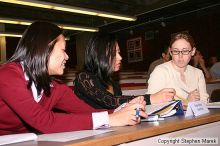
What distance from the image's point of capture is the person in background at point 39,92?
3.87 feet

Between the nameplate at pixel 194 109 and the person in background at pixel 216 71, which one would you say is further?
the person in background at pixel 216 71

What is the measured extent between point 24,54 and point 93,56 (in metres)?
0.77

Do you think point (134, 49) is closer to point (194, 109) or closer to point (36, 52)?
point (194, 109)

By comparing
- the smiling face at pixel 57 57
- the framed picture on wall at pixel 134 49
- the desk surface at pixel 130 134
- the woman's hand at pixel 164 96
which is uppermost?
the framed picture on wall at pixel 134 49

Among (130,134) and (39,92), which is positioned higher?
(39,92)

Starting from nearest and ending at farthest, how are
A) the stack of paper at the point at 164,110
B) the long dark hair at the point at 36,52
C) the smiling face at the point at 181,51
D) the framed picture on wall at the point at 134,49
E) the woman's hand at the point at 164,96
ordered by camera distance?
the long dark hair at the point at 36,52
the stack of paper at the point at 164,110
the woman's hand at the point at 164,96
the smiling face at the point at 181,51
the framed picture on wall at the point at 134,49

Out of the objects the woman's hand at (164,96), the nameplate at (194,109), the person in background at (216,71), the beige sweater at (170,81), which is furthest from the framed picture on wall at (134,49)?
the nameplate at (194,109)

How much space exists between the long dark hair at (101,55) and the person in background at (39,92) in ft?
1.62

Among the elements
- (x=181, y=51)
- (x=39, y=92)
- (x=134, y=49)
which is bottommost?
(x=39, y=92)

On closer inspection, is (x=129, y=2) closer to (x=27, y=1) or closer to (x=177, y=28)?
(x=177, y=28)

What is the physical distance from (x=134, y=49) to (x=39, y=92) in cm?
1044

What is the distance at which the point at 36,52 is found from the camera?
1332mm

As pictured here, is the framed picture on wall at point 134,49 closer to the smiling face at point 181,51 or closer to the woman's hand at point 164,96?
the smiling face at point 181,51

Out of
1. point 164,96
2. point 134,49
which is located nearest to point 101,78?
point 164,96
